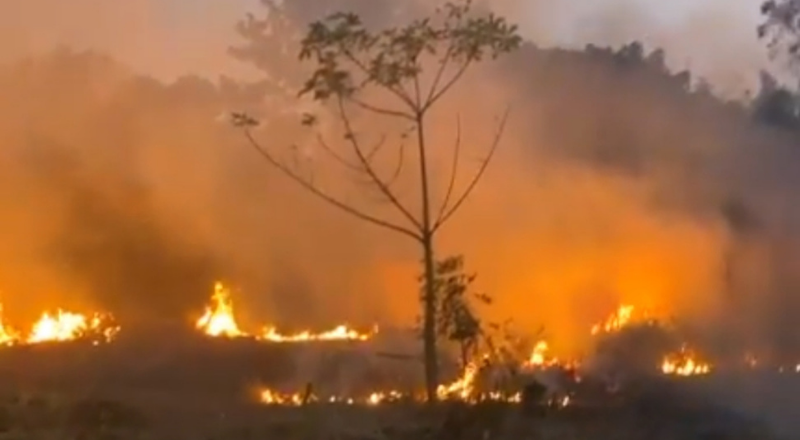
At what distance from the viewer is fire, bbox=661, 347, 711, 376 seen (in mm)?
22516

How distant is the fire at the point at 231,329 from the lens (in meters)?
22.8

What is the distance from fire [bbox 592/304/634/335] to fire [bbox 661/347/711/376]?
46.4 inches

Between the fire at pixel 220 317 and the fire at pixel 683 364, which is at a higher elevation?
the fire at pixel 220 317

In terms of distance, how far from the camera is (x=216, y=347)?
21.5 metres

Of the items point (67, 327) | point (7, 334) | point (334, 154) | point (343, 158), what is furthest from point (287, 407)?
point (343, 158)

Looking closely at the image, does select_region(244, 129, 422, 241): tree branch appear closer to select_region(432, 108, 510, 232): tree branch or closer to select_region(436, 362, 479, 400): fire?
select_region(432, 108, 510, 232): tree branch

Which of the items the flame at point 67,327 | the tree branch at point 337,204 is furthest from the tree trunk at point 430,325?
the flame at point 67,327

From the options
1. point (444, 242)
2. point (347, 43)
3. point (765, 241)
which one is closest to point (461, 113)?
point (444, 242)

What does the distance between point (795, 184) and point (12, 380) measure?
15988mm

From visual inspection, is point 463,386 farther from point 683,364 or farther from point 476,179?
point 683,364

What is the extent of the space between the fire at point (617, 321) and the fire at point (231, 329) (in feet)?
12.1

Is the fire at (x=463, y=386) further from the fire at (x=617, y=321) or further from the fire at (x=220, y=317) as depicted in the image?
the fire at (x=617, y=321)

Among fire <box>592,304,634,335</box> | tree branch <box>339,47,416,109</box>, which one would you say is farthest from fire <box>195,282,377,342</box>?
tree branch <box>339,47,416,109</box>

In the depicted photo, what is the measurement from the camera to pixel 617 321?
24.9m
